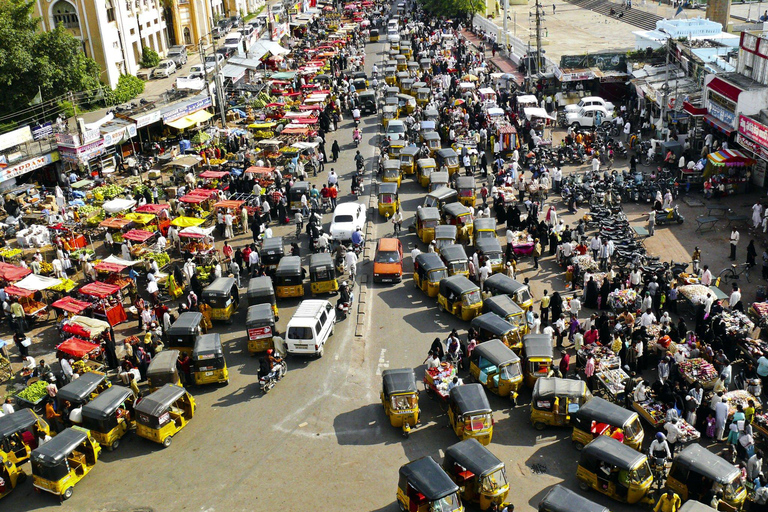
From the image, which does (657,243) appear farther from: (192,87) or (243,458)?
(192,87)

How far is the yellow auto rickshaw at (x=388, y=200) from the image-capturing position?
37.3 metres

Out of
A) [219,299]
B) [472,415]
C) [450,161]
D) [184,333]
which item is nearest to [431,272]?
[219,299]

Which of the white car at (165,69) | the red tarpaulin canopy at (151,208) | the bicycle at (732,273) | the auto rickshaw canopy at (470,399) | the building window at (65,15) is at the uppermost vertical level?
the building window at (65,15)

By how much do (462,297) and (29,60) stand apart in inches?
1421

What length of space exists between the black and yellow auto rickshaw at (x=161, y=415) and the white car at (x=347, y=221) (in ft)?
44.2

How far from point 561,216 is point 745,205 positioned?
8809 millimetres

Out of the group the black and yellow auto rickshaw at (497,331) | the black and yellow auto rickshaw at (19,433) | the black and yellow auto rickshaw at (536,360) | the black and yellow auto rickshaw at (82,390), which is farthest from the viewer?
the black and yellow auto rickshaw at (497,331)

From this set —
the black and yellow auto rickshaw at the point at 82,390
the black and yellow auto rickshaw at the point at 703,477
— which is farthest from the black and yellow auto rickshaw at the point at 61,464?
the black and yellow auto rickshaw at the point at 703,477

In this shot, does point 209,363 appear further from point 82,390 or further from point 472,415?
point 472,415

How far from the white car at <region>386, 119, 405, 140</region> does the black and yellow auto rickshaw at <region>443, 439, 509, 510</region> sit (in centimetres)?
3051

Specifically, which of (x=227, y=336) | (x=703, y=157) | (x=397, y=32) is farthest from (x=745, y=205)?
(x=397, y=32)

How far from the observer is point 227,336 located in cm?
2756

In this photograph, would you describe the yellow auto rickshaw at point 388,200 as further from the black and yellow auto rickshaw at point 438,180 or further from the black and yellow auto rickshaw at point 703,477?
the black and yellow auto rickshaw at point 703,477

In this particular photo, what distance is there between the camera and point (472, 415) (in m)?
20.4
